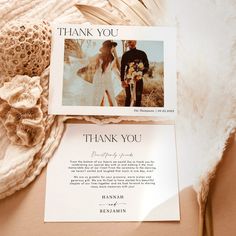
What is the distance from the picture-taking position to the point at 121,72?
0.71 meters

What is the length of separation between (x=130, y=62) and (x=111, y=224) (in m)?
0.34

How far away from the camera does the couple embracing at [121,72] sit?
2.29ft

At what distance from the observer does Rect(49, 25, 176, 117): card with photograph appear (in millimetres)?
694

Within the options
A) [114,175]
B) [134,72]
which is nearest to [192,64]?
[134,72]

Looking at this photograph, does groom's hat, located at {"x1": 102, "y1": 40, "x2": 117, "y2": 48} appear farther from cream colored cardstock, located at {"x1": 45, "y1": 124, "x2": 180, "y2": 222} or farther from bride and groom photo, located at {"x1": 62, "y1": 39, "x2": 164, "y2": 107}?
cream colored cardstock, located at {"x1": 45, "y1": 124, "x2": 180, "y2": 222}

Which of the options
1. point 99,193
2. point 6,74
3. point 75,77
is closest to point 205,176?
point 99,193

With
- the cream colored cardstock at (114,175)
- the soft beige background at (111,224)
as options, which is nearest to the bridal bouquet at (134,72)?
the cream colored cardstock at (114,175)

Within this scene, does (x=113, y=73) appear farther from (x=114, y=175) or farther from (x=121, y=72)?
(x=114, y=175)

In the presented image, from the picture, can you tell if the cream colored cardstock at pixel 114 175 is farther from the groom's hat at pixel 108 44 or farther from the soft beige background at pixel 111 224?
the groom's hat at pixel 108 44

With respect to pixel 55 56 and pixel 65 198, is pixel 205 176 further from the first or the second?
pixel 55 56

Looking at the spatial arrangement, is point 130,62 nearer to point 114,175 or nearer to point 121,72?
point 121,72

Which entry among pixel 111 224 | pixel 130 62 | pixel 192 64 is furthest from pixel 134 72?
pixel 111 224

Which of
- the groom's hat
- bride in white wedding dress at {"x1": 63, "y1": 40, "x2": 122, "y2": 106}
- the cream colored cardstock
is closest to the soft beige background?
the cream colored cardstock

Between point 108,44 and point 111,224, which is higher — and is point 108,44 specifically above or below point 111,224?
above
